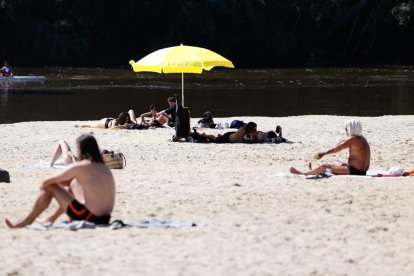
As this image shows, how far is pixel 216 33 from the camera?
57.2 meters

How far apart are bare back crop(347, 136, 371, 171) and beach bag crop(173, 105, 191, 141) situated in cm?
534

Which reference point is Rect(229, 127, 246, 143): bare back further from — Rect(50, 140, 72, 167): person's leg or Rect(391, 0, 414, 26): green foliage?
Rect(391, 0, 414, 26): green foliage

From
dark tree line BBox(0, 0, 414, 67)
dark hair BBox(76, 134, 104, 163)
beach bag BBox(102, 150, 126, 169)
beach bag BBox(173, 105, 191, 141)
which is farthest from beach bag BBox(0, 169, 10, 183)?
dark tree line BBox(0, 0, 414, 67)

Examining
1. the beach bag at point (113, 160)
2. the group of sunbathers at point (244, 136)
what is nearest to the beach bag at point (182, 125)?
the group of sunbathers at point (244, 136)

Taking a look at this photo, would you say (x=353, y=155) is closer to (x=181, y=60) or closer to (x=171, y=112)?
(x=181, y=60)

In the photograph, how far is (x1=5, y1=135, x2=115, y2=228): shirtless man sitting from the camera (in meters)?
8.51

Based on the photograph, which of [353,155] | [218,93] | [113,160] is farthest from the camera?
[218,93]

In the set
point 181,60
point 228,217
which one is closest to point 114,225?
point 228,217

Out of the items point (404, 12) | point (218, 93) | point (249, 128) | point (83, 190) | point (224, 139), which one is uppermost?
point (404, 12)

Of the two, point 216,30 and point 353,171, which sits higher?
point 216,30

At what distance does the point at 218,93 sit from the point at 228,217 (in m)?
27.5

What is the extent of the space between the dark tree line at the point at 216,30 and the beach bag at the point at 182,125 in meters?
36.0

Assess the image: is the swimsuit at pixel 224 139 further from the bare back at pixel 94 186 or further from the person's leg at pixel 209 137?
the bare back at pixel 94 186

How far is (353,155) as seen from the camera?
12406 mm
